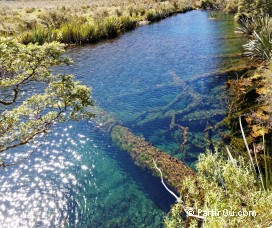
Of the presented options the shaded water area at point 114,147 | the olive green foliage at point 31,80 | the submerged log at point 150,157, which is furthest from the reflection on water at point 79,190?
the olive green foliage at point 31,80

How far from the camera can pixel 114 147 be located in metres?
13.1

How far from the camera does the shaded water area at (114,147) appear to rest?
381 inches

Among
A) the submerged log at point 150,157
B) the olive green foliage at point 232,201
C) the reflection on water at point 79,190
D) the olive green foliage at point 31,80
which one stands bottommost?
the reflection on water at point 79,190

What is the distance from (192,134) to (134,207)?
5.49 meters

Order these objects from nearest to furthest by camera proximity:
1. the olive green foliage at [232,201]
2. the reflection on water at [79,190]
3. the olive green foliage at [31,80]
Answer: the olive green foliage at [232,201] → the olive green foliage at [31,80] → the reflection on water at [79,190]

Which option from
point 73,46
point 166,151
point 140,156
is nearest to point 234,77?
point 166,151

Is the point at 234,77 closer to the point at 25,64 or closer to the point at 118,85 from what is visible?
the point at 118,85

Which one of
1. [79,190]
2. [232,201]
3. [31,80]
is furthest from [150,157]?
[232,201]

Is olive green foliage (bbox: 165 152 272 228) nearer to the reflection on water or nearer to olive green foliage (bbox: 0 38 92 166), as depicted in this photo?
the reflection on water

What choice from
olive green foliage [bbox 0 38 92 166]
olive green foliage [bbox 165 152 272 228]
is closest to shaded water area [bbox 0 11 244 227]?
olive green foliage [bbox 0 38 92 166]

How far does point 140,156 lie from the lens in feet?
39.6

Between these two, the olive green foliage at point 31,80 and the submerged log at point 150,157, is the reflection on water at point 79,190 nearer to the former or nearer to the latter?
the submerged log at point 150,157

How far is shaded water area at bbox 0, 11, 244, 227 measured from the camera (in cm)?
968

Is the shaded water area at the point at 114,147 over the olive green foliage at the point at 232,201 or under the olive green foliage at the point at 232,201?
under
